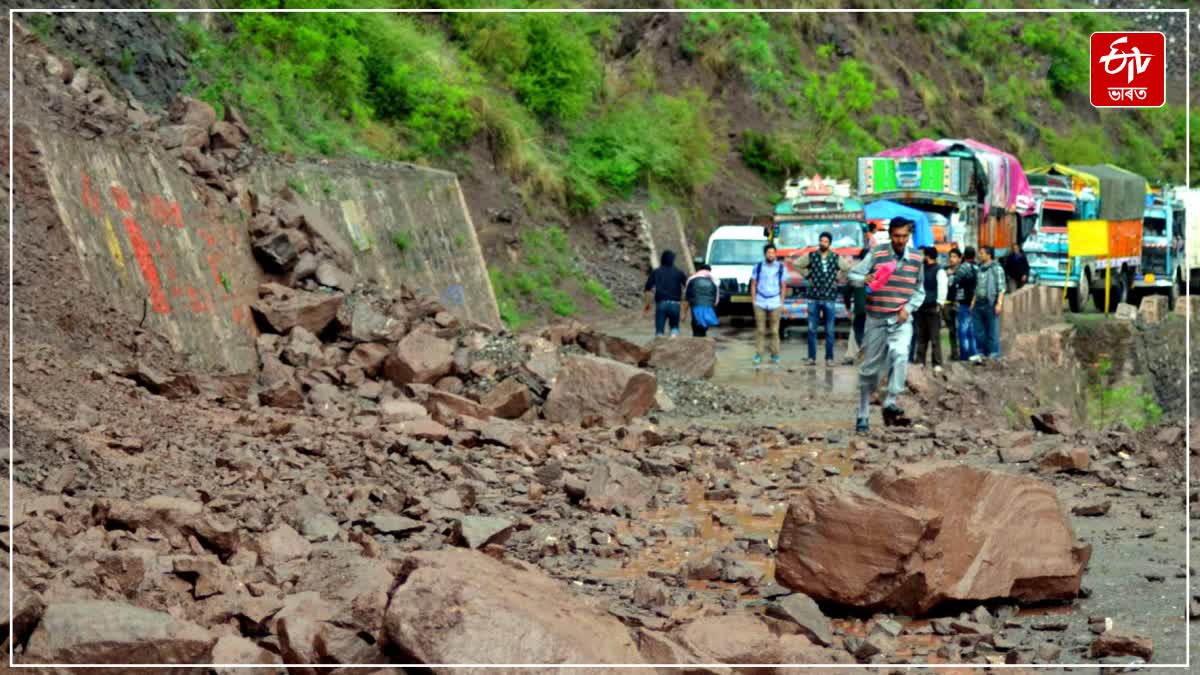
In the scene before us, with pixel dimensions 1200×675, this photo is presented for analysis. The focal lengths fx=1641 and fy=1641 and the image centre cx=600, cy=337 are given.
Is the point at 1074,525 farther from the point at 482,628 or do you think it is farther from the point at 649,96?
the point at 649,96

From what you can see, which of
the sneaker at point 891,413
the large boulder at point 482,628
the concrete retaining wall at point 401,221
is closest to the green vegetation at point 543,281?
the concrete retaining wall at point 401,221

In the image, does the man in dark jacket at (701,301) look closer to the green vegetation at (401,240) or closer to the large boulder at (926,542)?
the green vegetation at (401,240)

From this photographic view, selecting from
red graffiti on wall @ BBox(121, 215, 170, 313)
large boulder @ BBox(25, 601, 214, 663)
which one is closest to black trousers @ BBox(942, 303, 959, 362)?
red graffiti on wall @ BBox(121, 215, 170, 313)

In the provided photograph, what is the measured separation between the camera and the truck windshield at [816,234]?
2856cm

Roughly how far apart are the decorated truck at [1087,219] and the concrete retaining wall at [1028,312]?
7000 mm

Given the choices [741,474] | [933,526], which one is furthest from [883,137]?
[933,526]

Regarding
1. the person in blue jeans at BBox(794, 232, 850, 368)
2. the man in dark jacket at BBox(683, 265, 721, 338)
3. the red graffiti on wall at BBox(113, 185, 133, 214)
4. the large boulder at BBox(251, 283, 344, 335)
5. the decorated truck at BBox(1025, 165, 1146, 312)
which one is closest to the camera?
the red graffiti on wall at BBox(113, 185, 133, 214)

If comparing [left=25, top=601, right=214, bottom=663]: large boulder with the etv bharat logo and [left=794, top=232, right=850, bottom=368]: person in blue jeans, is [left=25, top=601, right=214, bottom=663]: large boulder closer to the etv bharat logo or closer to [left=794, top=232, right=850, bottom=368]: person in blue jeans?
the etv bharat logo

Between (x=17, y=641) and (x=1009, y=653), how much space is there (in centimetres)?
401

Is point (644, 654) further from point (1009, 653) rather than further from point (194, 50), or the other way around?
point (194, 50)

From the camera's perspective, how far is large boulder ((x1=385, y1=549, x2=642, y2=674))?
18.2ft

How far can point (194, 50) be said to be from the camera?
2227cm

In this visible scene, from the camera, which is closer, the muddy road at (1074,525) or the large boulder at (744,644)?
the large boulder at (744,644)

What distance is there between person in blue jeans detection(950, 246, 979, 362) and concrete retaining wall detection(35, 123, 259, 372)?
871 cm
